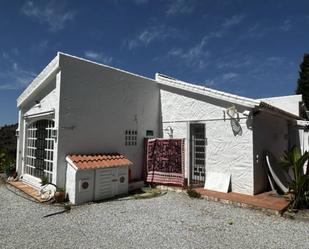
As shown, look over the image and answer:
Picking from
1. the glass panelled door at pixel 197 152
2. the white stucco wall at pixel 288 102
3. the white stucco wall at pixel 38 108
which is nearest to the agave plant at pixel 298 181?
the glass panelled door at pixel 197 152

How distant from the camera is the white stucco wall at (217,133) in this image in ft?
32.6

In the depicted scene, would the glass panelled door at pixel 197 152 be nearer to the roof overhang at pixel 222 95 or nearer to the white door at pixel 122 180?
the roof overhang at pixel 222 95

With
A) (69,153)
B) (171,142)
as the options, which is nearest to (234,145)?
(171,142)

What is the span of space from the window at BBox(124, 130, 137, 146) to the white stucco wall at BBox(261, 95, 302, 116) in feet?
35.9

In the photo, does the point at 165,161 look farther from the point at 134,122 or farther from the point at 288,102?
the point at 288,102

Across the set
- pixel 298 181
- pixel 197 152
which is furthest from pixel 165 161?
A: pixel 298 181

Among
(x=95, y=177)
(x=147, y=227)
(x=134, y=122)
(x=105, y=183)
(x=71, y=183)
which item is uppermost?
(x=134, y=122)

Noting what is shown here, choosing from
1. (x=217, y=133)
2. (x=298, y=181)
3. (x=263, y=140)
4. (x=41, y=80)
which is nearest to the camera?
(x=298, y=181)

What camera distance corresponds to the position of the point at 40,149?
1180 cm

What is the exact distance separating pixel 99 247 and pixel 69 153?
5.15 metres

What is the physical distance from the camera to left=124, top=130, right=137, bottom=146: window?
39.7ft

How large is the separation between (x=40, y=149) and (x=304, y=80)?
3391 centimetres

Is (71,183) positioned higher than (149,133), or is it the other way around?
(149,133)

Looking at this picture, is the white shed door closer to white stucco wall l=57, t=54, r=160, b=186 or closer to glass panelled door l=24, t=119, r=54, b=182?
white stucco wall l=57, t=54, r=160, b=186
